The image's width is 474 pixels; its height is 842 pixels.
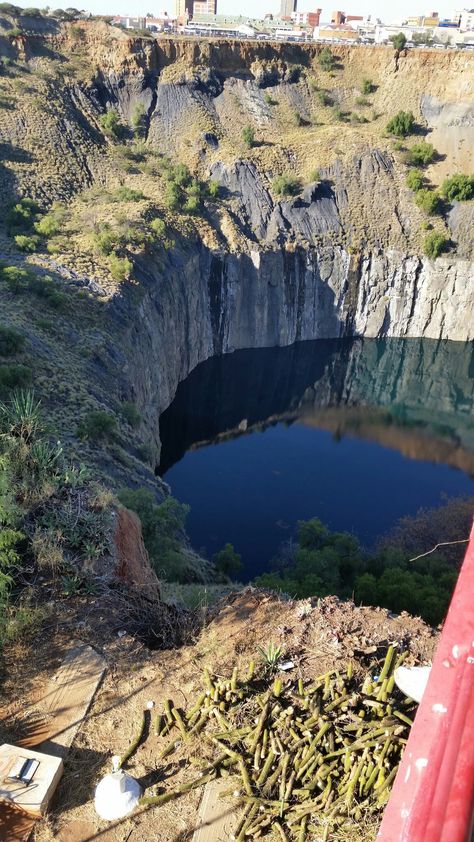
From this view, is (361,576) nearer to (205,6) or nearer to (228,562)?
(228,562)

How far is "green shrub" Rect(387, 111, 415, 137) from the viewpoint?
57.7 m

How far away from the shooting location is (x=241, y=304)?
51.8 meters

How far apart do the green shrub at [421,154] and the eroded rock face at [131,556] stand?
53.2 m

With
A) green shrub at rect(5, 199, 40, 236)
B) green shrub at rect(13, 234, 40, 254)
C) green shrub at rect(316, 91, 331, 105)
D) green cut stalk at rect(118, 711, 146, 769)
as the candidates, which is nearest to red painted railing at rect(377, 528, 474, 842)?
green cut stalk at rect(118, 711, 146, 769)

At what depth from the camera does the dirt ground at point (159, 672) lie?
796cm

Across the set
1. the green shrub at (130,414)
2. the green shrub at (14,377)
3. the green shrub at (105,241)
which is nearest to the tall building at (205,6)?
the green shrub at (105,241)

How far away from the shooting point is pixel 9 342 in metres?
23.5

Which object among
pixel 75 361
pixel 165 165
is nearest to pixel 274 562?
pixel 75 361

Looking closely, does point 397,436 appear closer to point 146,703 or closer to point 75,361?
point 75,361

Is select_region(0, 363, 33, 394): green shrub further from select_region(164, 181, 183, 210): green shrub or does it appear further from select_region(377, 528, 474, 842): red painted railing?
select_region(164, 181, 183, 210): green shrub

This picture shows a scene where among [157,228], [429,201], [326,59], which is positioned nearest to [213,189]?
[157,228]

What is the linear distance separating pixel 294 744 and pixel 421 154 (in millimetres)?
58999

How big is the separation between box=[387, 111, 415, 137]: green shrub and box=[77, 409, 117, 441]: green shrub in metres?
49.3

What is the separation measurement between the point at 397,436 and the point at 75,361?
25045 mm
